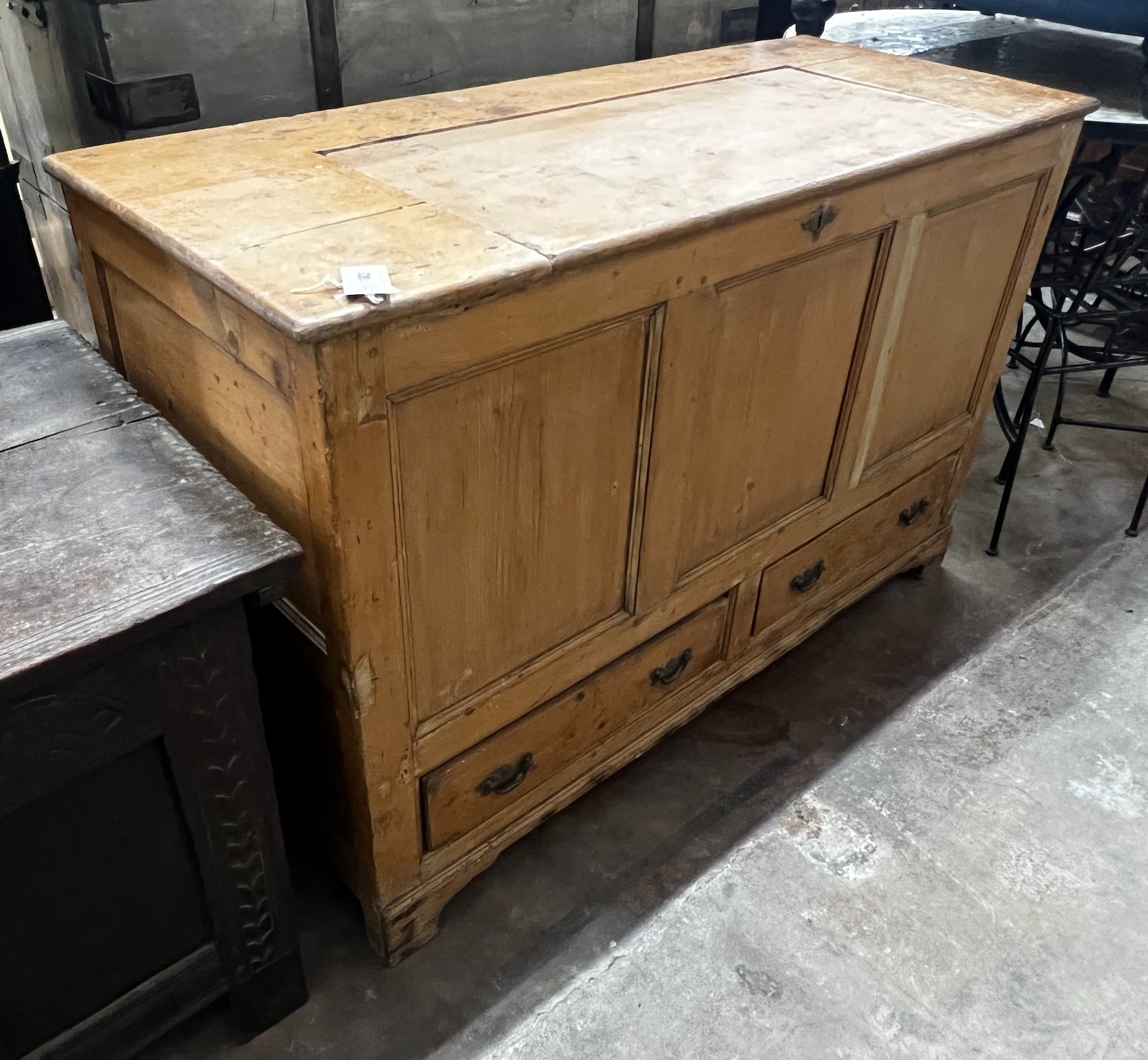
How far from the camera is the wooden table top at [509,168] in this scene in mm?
1063

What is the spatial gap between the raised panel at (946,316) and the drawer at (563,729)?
0.50 m

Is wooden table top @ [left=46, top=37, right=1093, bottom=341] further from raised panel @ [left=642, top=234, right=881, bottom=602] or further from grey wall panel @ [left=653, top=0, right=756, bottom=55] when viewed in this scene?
grey wall panel @ [left=653, top=0, right=756, bottom=55]

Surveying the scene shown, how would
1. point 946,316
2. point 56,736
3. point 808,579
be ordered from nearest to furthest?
1. point 56,736
2. point 946,316
3. point 808,579

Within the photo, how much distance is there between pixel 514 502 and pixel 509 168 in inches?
17.6

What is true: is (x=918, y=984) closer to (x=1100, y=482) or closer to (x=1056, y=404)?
(x=1100, y=482)

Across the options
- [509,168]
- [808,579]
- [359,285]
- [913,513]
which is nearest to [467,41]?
[509,168]

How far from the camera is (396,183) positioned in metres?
1.27

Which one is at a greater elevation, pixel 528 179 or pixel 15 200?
pixel 528 179

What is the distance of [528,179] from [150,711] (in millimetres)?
787

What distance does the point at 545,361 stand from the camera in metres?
1.18

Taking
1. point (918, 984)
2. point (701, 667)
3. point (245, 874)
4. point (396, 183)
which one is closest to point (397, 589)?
point (245, 874)

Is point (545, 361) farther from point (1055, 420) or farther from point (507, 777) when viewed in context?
point (1055, 420)

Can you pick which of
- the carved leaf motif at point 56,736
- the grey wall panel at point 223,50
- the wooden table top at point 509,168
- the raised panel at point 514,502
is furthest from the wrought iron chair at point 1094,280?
the carved leaf motif at point 56,736

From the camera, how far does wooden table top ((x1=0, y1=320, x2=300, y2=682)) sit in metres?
0.93
